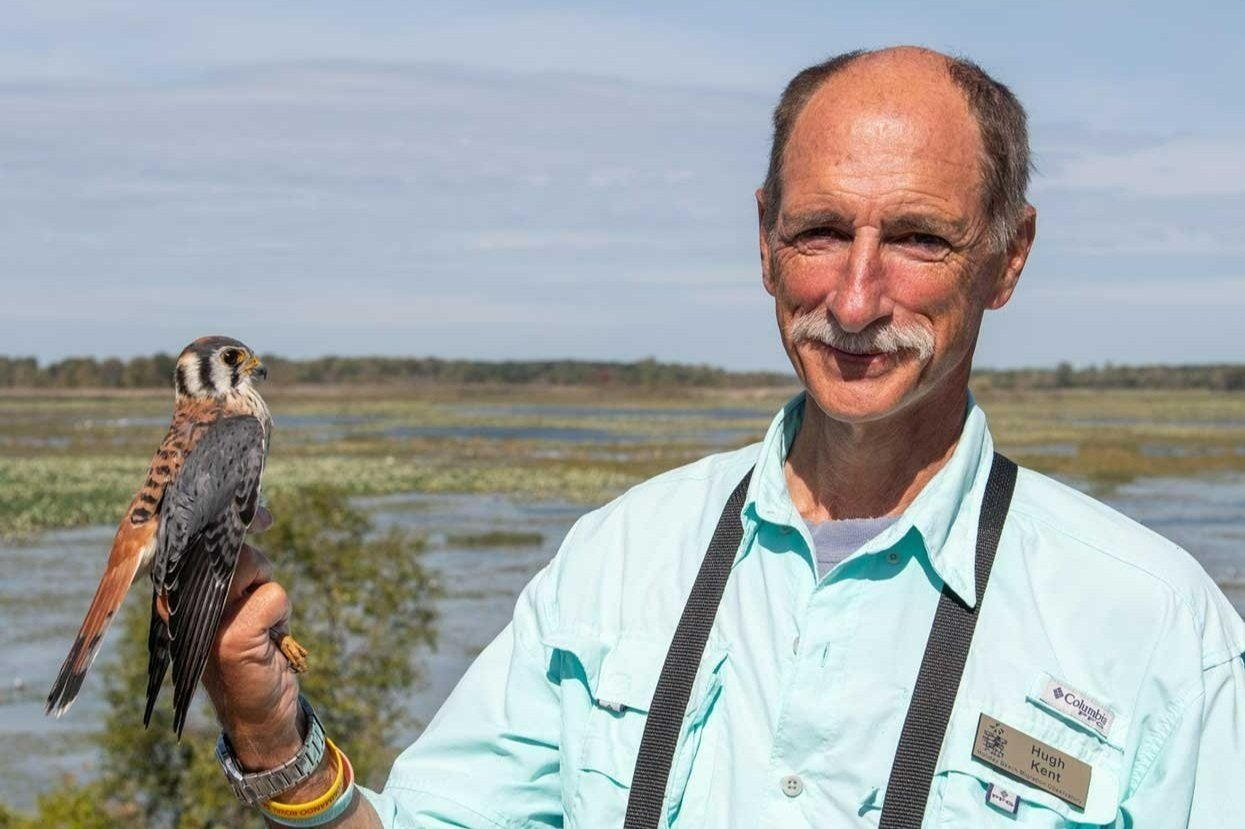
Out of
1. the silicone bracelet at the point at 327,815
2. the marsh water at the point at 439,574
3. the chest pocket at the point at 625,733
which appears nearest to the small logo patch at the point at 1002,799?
the chest pocket at the point at 625,733

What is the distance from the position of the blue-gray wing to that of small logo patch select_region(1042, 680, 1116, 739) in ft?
5.63

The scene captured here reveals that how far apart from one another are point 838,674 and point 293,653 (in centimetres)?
114

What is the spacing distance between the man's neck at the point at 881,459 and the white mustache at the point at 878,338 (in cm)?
15

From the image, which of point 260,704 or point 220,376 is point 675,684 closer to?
point 260,704

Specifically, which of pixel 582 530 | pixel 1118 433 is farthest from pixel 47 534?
pixel 1118 433

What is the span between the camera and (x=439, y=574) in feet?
70.6

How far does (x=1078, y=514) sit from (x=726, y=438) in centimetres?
5333

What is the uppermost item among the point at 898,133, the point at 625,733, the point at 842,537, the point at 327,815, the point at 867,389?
the point at 898,133

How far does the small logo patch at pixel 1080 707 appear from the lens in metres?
2.47

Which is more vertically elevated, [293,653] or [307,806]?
[293,653]

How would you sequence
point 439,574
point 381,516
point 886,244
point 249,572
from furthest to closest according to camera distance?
1. point 381,516
2. point 439,574
3. point 249,572
4. point 886,244

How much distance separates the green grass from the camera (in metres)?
36.8

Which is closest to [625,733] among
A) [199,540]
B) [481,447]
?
[199,540]

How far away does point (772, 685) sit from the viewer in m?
2.64
